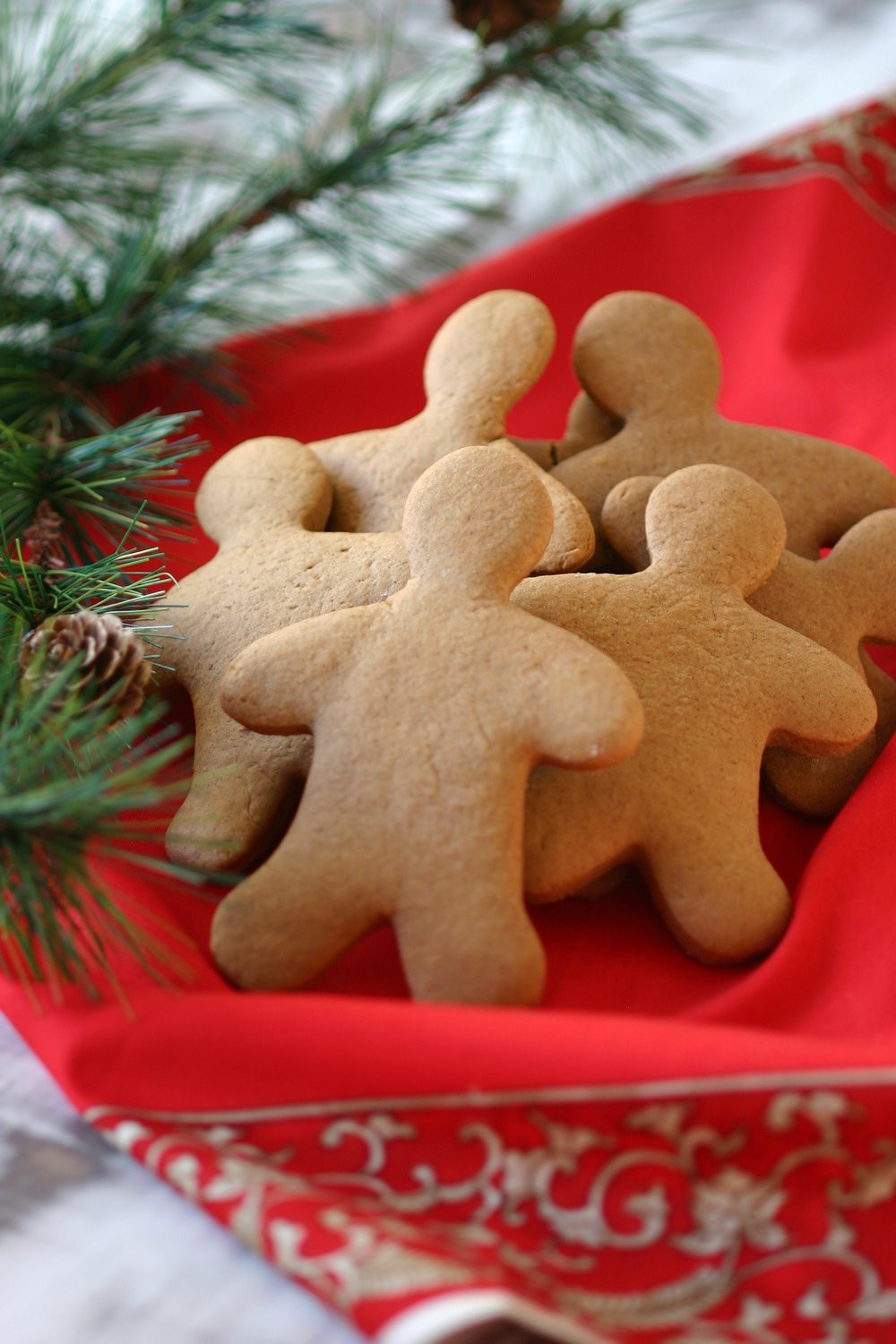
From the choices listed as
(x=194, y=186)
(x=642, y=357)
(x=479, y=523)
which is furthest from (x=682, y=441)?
(x=194, y=186)

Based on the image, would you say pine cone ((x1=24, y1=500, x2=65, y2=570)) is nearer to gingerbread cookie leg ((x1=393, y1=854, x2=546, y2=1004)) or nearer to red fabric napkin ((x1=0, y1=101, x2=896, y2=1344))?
red fabric napkin ((x1=0, y1=101, x2=896, y2=1344))

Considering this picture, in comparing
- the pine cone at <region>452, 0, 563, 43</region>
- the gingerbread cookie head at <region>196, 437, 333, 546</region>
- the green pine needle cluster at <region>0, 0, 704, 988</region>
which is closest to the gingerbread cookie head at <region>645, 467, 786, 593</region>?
the gingerbread cookie head at <region>196, 437, 333, 546</region>

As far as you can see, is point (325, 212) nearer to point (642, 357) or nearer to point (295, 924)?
point (642, 357)

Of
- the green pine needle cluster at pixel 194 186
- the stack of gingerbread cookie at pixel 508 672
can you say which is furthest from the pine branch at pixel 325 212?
the stack of gingerbread cookie at pixel 508 672

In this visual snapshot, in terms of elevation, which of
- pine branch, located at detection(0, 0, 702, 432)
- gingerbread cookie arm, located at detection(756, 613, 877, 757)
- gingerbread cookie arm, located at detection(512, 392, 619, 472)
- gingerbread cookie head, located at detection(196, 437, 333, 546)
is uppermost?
pine branch, located at detection(0, 0, 702, 432)

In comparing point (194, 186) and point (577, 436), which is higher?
point (194, 186)

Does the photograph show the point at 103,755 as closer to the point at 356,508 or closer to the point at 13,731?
the point at 13,731

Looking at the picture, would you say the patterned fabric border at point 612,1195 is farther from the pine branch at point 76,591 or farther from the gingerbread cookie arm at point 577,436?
the gingerbread cookie arm at point 577,436
